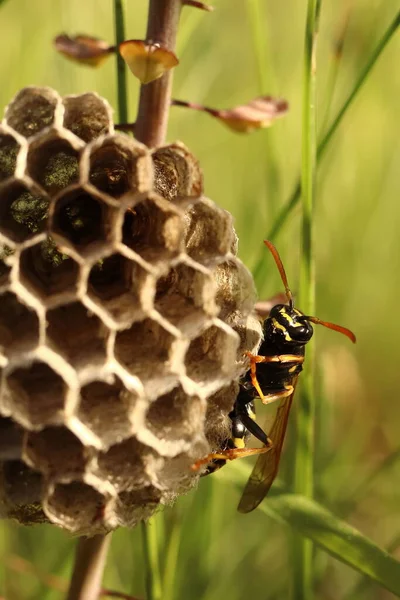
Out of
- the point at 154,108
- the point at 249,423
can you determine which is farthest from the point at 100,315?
the point at 249,423

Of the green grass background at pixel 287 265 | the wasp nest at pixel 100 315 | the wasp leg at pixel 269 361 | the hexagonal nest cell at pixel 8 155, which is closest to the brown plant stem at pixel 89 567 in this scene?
the green grass background at pixel 287 265

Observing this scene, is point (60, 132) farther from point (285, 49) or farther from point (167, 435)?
point (285, 49)

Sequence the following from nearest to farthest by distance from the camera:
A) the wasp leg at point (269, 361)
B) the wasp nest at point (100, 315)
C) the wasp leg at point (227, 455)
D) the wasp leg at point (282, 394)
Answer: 1. the wasp nest at point (100, 315)
2. the wasp leg at point (227, 455)
3. the wasp leg at point (269, 361)
4. the wasp leg at point (282, 394)

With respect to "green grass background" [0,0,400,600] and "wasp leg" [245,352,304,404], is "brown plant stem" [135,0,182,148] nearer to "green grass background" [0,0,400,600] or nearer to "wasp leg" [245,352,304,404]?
"wasp leg" [245,352,304,404]

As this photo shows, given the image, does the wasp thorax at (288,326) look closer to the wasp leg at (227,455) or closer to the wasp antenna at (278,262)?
the wasp antenna at (278,262)

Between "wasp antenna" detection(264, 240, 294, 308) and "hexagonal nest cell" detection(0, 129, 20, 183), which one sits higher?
"hexagonal nest cell" detection(0, 129, 20, 183)

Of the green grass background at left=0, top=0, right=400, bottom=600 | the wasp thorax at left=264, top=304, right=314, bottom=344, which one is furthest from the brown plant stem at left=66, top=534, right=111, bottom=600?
the wasp thorax at left=264, top=304, right=314, bottom=344

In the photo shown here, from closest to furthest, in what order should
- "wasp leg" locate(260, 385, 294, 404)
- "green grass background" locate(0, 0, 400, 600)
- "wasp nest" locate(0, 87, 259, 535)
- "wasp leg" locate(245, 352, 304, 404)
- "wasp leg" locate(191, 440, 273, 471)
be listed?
"wasp nest" locate(0, 87, 259, 535), "wasp leg" locate(191, 440, 273, 471), "wasp leg" locate(245, 352, 304, 404), "wasp leg" locate(260, 385, 294, 404), "green grass background" locate(0, 0, 400, 600)
